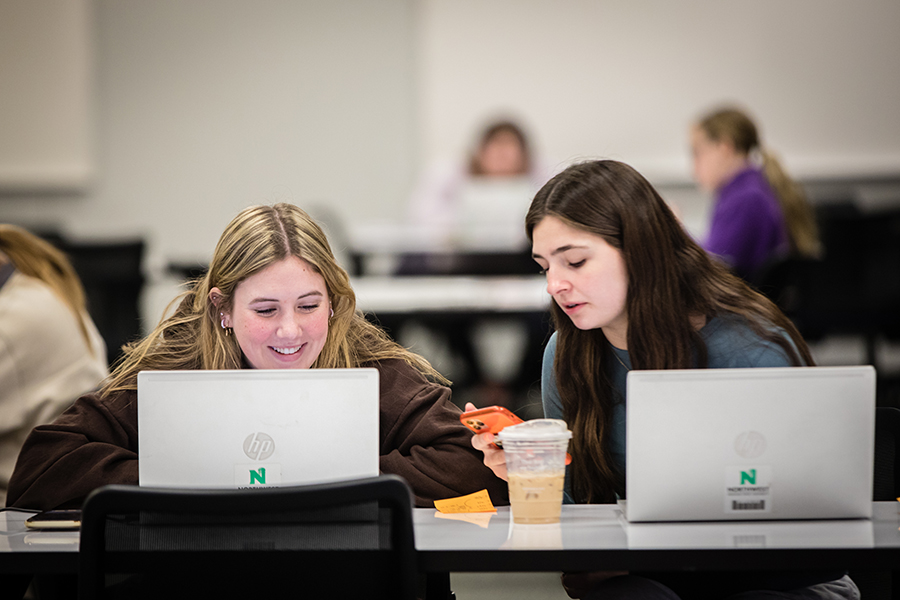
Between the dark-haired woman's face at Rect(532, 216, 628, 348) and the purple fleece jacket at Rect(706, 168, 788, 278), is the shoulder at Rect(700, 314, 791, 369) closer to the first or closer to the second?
the dark-haired woman's face at Rect(532, 216, 628, 348)

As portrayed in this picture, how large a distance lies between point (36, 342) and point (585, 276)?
1.36 m

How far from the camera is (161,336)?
1.71 metres

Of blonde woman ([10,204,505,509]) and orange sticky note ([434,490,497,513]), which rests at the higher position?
blonde woman ([10,204,505,509])

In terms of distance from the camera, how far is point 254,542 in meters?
1.00

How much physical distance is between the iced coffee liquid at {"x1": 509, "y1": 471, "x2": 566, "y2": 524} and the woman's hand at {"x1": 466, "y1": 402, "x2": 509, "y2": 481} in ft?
0.34

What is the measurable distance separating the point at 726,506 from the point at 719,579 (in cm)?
22

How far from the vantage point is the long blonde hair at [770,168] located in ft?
11.8

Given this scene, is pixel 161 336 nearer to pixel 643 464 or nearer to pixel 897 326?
pixel 643 464

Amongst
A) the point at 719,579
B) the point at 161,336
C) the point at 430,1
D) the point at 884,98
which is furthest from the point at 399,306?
the point at 884,98

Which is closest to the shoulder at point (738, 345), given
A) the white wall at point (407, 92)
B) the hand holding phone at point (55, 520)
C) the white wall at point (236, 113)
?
the hand holding phone at point (55, 520)

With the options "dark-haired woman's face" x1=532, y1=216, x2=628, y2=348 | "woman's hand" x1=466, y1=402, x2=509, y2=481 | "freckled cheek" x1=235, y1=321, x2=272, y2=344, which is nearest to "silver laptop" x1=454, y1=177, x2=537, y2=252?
"dark-haired woman's face" x1=532, y1=216, x2=628, y2=348

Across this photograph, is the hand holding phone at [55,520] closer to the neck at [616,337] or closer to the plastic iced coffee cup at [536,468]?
the plastic iced coffee cup at [536,468]

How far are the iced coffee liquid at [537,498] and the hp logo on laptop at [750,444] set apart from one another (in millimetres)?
260

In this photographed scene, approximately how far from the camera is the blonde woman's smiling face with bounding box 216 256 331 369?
1.58 meters
